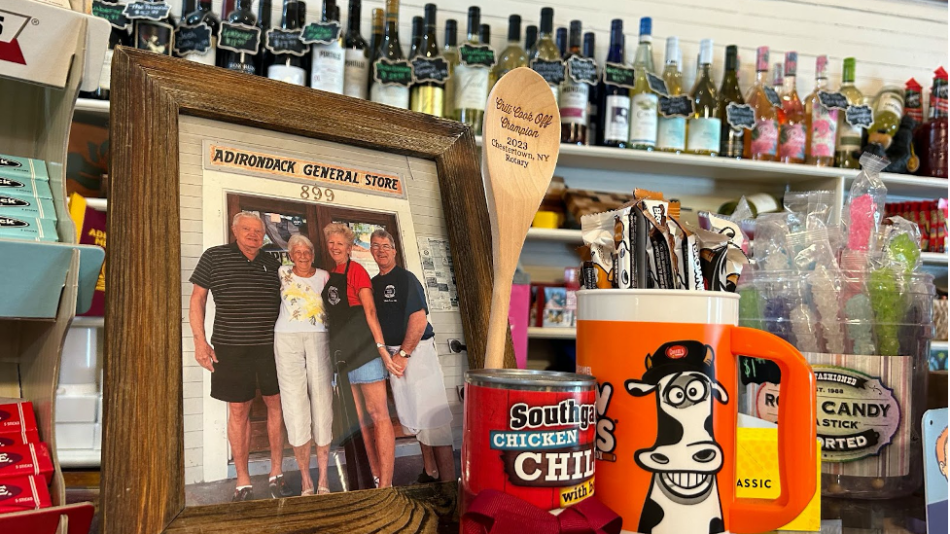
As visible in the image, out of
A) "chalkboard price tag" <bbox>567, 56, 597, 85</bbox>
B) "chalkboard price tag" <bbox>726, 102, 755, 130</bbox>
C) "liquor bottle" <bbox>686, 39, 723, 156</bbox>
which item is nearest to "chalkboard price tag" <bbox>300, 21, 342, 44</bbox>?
"chalkboard price tag" <bbox>567, 56, 597, 85</bbox>

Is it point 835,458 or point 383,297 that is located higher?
point 383,297

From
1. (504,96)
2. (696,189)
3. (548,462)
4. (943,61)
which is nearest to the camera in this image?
(548,462)

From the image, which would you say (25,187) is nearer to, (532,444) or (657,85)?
(532,444)

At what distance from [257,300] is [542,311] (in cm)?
174

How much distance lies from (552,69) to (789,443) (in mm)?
1760

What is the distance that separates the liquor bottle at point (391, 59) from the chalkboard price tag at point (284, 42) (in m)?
0.22

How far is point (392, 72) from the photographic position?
6.48 ft

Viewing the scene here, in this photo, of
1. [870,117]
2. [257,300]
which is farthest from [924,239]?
[257,300]

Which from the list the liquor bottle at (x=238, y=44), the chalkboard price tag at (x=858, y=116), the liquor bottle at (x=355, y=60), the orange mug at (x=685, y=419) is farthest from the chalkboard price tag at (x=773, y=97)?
the orange mug at (x=685, y=419)

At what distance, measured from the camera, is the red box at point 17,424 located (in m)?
0.51

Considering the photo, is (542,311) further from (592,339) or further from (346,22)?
(592,339)

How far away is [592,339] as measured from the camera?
499 millimetres

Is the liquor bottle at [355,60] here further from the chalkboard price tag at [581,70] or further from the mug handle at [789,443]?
the mug handle at [789,443]

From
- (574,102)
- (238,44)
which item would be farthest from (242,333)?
(574,102)
